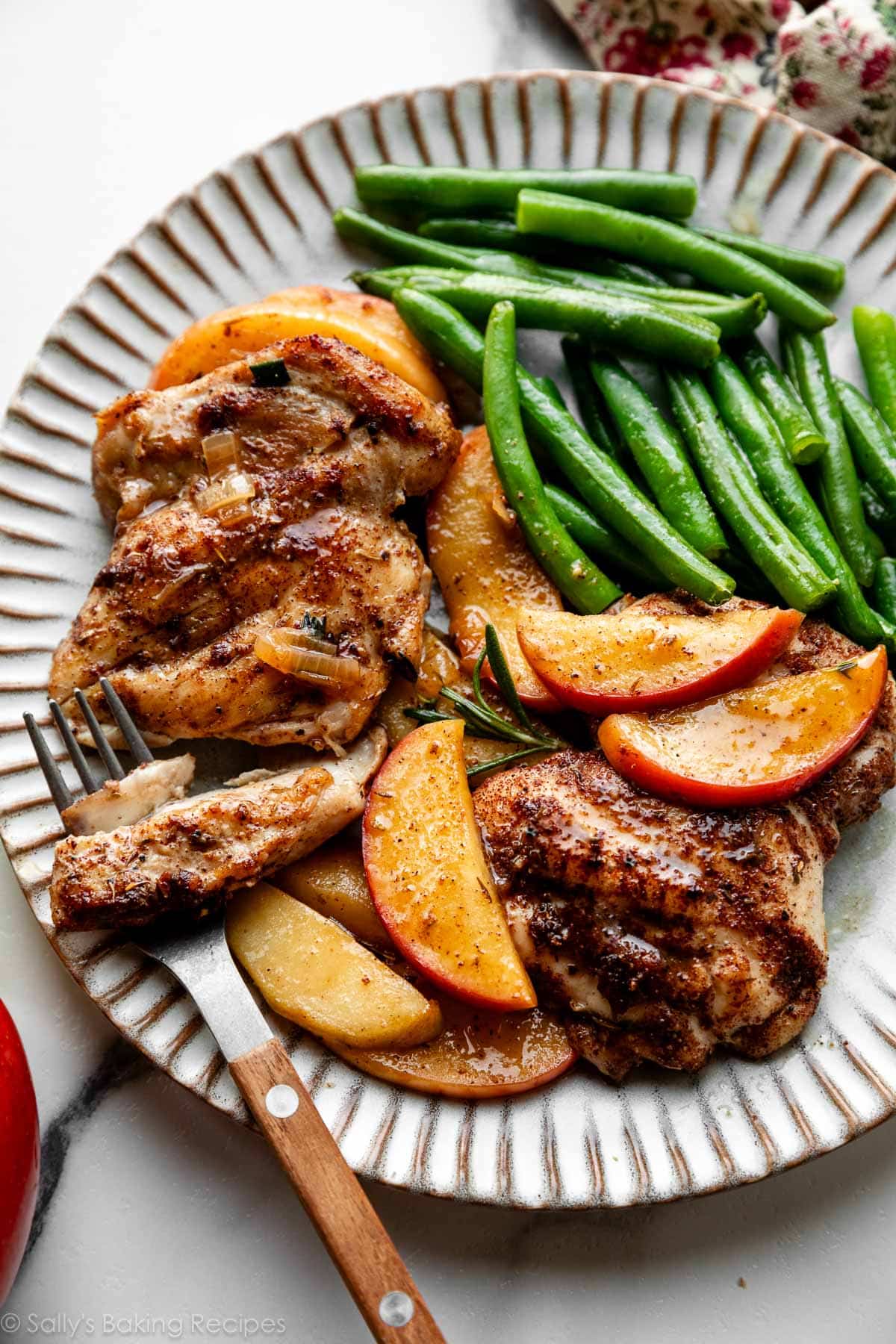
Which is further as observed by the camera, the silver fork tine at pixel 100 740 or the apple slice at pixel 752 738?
the silver fork tine at pixel 100 740

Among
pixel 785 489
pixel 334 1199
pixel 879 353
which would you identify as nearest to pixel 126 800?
pixel 334 1199

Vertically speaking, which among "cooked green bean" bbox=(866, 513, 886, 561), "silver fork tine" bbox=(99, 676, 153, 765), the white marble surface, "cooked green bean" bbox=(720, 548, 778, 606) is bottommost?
the white marble surface

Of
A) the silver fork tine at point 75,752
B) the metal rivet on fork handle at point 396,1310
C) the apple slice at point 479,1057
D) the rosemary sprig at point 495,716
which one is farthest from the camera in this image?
the rosemary sprig at point 495,716

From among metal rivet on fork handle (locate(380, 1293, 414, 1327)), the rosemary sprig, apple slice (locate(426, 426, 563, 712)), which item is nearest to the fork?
metal rivet on fork handle (locate(380, 1293, 414, 1327))

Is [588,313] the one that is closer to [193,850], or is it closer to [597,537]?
[597,537]

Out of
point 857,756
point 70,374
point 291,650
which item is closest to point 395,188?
point 70,374

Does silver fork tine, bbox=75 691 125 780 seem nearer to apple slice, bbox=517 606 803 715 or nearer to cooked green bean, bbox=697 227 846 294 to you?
apple slice, bbox=517 606 803 715

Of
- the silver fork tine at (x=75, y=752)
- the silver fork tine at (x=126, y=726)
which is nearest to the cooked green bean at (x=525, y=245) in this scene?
the silver fork tine at (x=126, y=726)

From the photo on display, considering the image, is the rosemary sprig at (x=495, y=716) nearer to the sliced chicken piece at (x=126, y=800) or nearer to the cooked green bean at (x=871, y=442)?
the sliced chicken piece at (x=126, y=800)
